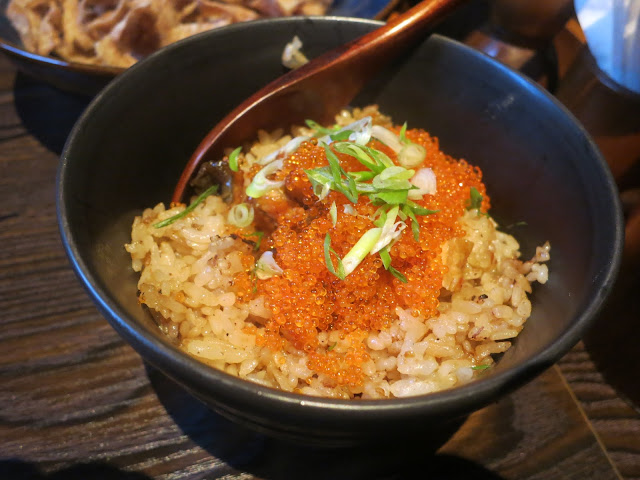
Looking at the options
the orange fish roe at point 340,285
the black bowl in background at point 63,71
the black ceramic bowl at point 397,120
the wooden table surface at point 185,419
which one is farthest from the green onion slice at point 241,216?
the black bowl in background at point 63,71

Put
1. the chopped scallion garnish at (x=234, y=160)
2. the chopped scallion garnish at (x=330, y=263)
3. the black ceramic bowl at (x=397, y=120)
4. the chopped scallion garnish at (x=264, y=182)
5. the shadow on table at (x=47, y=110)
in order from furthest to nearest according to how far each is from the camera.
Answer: the shadow on table at (x=47, y=110), the chopped scallion garnish at (x=234, y=160), the chopped scallion garnish at (x=264, y=182), the chopped scallion garnish at (x=330, y=263), the black ceramic bowl at (x=397, y=120)

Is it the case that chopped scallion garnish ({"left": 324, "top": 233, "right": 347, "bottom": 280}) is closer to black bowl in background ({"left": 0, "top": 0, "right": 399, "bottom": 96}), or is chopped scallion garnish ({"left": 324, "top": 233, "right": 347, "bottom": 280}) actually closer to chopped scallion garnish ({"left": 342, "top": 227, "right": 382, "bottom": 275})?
chopped scallion garnish ({"left": 342, "top": 227, "right": 382, "bottom": 275})

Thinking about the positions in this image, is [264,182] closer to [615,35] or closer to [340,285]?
[340,285]

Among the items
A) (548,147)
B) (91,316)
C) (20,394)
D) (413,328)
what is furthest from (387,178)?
(20,394)

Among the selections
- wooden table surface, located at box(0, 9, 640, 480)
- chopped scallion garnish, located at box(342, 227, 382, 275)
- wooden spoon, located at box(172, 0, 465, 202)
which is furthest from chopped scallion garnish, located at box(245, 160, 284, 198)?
wooden table surface, located at box(0, 9, 640, 480)

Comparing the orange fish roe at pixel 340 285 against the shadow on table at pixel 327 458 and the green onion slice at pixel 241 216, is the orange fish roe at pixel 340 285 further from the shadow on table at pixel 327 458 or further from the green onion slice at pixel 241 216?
the shadow on table at pixel 327 458

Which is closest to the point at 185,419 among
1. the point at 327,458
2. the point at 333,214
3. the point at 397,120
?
the point at 327,458
